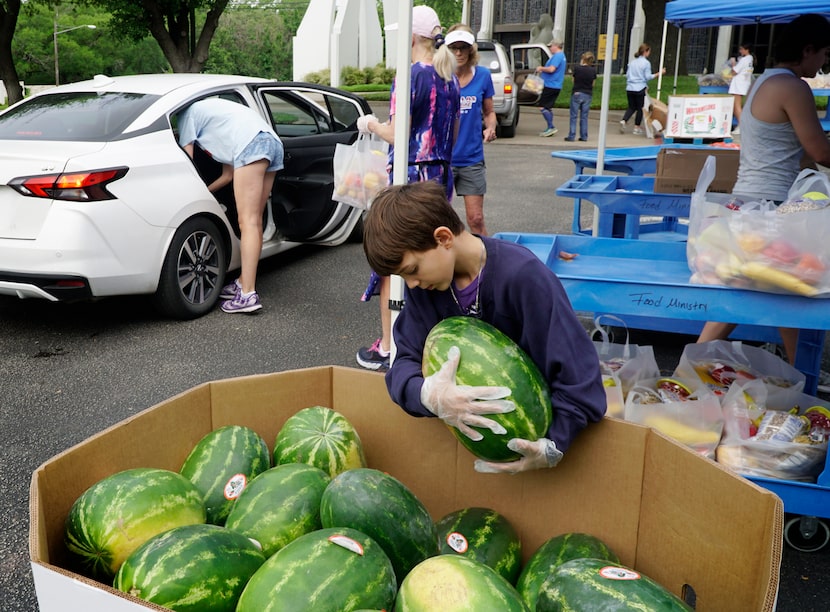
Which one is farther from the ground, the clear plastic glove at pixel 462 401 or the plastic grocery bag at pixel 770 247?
the plastic grocery bag at pixel 770 247

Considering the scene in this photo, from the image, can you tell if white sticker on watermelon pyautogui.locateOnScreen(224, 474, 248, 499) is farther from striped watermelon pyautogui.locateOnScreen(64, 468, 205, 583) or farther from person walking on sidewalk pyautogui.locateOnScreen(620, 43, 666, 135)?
person walking on sidewalk pyautogui.locateOnScreen(620, 43, 666, 135)

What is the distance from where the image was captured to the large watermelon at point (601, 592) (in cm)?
170

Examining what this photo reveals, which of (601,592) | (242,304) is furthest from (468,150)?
(601,592)

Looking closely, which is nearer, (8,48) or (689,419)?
(689,419)

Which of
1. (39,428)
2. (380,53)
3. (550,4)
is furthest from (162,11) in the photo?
(39,428)

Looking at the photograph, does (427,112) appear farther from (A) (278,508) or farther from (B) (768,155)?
(A) (278,508)

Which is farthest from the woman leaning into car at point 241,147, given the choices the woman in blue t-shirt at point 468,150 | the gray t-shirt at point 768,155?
the gray t-shirt at point 768,155

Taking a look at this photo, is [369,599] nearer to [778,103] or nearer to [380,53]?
[778,103]

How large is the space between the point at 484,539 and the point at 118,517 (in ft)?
3.27

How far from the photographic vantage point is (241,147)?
562 centimetres

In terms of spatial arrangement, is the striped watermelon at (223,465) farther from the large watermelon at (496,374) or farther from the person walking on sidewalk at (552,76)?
the person walking on sidewalk at (552,76)

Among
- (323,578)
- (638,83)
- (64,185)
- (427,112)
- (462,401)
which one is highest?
(638,83)

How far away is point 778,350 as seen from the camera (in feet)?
17.3

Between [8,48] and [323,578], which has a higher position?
[8,48]
